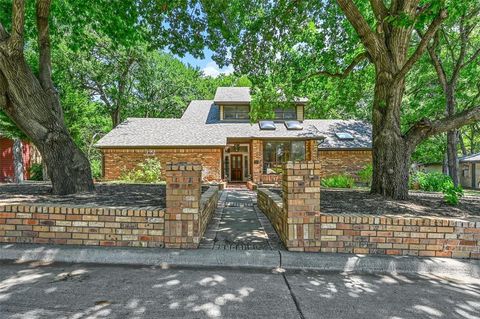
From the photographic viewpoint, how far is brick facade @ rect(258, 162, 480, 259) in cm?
367

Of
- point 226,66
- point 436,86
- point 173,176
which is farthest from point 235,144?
point 173,176

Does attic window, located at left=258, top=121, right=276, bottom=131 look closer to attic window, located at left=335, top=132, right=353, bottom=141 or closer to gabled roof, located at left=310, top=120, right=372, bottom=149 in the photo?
gabled roof, located at left=310, top=120, right=372, bottom=149

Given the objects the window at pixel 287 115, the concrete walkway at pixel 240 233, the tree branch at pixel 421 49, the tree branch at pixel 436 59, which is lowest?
the concrete walkway at pixel 240 233

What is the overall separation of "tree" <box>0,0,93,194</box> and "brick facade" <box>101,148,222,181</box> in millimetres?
9942

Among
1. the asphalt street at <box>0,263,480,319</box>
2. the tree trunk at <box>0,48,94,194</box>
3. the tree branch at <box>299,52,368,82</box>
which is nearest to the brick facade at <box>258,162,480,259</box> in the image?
the asphalt street at <box>0,263,480,319</box>

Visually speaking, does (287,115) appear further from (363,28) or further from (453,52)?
(363,28)

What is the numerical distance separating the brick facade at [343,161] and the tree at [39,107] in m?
14.7

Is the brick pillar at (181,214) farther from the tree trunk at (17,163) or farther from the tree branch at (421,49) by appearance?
the tree trunk at (17,163)

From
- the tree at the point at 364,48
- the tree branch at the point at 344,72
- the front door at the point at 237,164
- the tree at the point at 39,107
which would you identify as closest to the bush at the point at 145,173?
the front door at the point at 237,164

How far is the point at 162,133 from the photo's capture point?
1716cm

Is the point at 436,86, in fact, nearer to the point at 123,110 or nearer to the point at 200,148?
the point at 200,148

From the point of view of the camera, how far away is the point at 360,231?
3.75 m

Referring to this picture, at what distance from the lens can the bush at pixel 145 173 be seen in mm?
14555

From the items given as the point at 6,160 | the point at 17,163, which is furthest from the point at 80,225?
the point at 6,160
